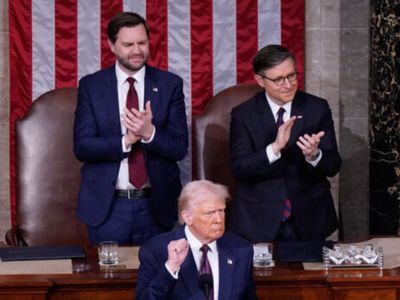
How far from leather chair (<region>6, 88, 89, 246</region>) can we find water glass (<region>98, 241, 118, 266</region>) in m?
1.78

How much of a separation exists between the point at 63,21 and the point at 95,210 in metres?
1.86

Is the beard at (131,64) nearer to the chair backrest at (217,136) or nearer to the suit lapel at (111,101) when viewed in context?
the suit lapel at (111,101)

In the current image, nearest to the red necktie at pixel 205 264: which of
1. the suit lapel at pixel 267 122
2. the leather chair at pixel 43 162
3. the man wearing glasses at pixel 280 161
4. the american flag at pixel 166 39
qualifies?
the man wearing glasses at pixel 280 161

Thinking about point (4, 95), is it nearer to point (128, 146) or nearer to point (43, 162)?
point (43, 162)

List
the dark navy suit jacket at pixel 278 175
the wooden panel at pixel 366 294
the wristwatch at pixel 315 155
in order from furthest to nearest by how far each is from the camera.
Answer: the dark navy suit jacket at pixel 278 175
the wristwatch at pixel 315 155
the wooden panel at pixel 366 294

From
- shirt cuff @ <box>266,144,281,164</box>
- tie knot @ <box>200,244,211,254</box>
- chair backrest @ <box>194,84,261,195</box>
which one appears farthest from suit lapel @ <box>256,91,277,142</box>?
tie knot @ <box>200,244,211,254</box>

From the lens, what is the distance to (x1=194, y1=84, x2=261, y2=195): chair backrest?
719cm

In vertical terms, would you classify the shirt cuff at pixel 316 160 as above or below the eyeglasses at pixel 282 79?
below

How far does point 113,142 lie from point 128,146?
83mm

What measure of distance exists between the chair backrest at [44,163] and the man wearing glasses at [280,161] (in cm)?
140

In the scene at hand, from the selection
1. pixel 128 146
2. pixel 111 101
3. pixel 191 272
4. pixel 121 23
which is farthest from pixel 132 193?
pixel 191 272

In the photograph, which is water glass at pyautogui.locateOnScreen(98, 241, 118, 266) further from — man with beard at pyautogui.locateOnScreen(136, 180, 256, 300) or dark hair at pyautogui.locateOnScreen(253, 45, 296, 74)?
dark hair at pyautogui.locateOnScreen(253, 45, 296, 74)

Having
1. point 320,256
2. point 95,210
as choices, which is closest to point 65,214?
point 95,210

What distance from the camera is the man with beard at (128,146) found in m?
6.12
